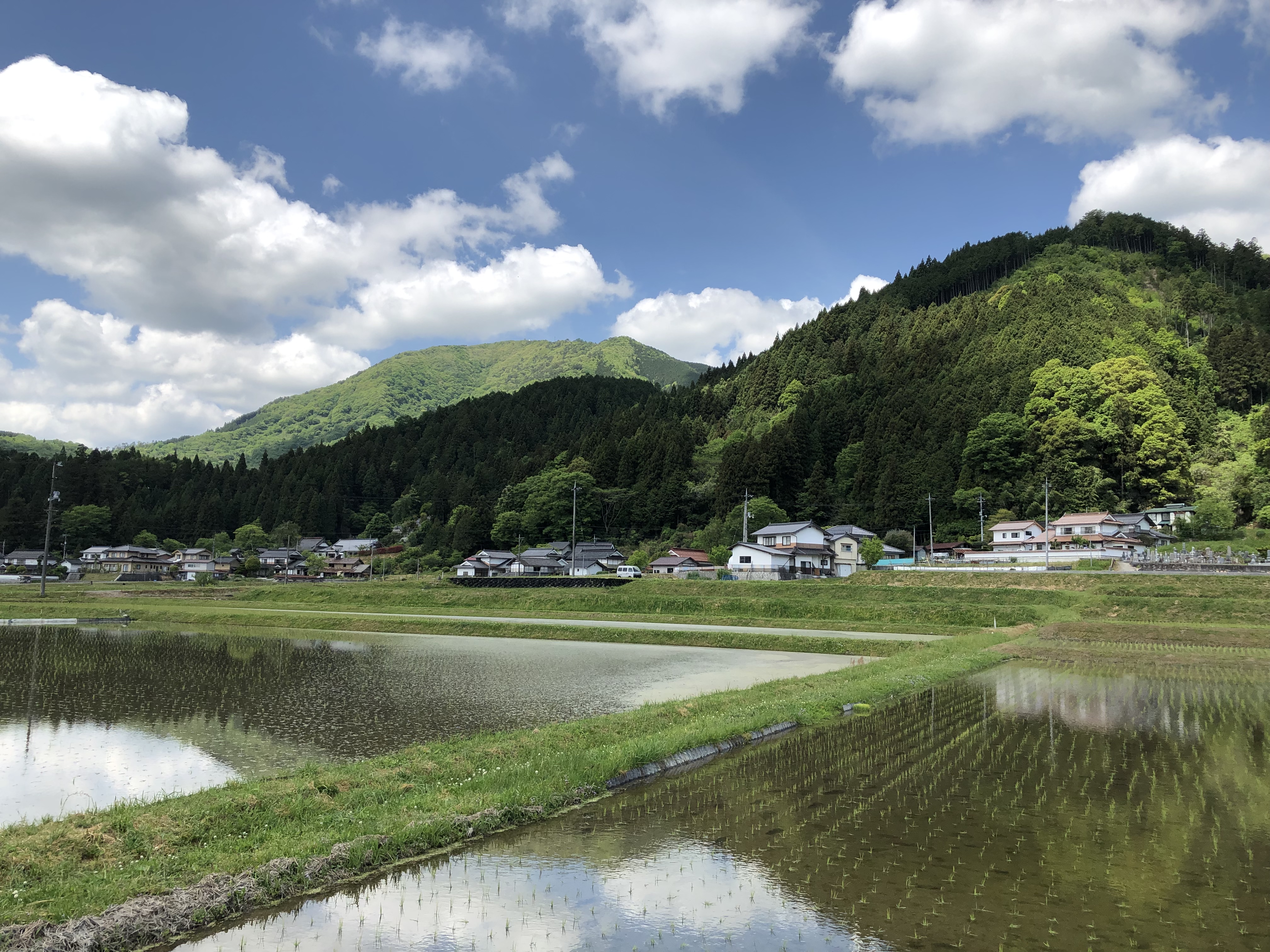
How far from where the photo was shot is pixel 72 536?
8819 centimetres

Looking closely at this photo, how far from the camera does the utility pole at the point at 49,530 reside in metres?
46.8

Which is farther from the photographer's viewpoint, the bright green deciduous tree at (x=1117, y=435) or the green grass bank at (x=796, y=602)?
the bright green deciduous tree at (x=1117, y=435)

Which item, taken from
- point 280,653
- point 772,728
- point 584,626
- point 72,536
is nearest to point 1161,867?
point 772,728

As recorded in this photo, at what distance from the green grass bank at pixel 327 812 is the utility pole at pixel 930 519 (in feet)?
170

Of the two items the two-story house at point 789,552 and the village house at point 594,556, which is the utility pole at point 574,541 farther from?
→ the two-story house at point 789,552

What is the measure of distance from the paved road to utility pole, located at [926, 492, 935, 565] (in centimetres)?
3165

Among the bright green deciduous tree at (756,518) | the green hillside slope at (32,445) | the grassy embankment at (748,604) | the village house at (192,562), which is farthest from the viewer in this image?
the green hillside slope at (32,445)

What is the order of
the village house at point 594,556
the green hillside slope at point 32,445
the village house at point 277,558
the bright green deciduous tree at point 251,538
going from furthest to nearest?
the green hillside slope at point 32,445 → the bright green deciduous tree at point 251,538 → the village house at point 277,558 → the village house at point 594,556

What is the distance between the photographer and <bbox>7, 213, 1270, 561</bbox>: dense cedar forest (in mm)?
60938

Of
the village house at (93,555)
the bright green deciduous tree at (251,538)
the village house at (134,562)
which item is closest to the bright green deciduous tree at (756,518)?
the bright green deciduous tree at (251,538)

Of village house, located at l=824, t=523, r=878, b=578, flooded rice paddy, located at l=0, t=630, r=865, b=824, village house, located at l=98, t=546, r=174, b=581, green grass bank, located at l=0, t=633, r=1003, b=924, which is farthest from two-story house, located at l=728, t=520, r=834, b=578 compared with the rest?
village house, located at l=98, t=546, r=174, b=581

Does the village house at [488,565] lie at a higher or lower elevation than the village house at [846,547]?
lower

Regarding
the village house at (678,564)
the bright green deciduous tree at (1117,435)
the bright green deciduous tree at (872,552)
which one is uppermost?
the bright green deciduous tree at (1117,435)

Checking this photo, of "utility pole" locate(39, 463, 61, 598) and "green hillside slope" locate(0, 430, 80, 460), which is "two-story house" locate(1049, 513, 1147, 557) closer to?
"utility pole" locate(39, 463, 61, 598)
